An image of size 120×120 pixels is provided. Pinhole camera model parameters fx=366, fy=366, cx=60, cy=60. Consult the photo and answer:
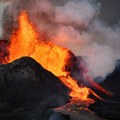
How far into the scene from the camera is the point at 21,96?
76.8 metres

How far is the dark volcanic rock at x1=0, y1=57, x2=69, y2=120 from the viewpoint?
2660 inches

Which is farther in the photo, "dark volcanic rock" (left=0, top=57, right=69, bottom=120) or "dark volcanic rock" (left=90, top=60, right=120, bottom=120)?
"dark volcanic rock" (left=90, top=60, right=120, bottom=120)

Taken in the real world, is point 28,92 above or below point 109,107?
above

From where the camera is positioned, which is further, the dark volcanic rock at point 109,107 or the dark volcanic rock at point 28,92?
the dark volcanic rock at point 109,107

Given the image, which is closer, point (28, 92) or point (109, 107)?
point (109, 107)

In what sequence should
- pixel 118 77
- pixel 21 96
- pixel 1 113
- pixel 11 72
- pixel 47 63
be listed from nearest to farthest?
pixel 1 113
pixel 21 96
pixel 11 72
pixel 47 63
pixel 118 77

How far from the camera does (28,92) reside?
79.2 metres

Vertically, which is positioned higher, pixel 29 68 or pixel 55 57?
pixel 55 57

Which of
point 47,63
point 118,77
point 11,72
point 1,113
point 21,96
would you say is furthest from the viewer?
point 118,77

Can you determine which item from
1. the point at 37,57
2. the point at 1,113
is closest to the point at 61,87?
the point at 1,113

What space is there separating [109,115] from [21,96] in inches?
764

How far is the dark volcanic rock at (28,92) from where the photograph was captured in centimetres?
6756

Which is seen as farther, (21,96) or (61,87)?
(61,87)

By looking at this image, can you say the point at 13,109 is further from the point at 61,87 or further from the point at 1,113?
the point at 61,87
